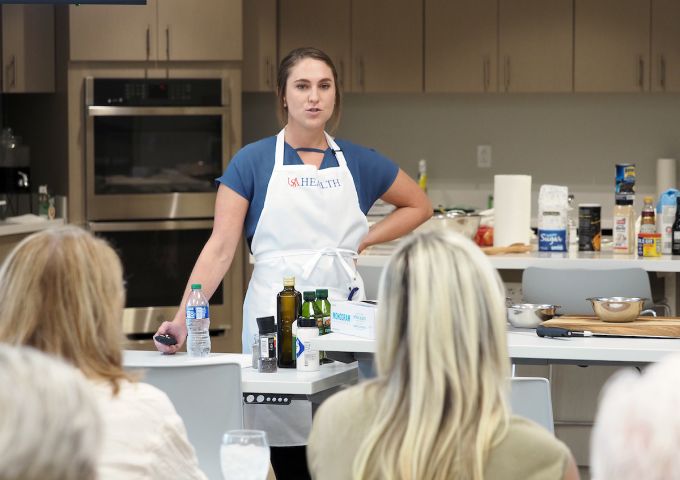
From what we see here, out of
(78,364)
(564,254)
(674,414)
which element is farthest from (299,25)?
(674,414)

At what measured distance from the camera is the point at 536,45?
6270 mm

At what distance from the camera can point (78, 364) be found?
1.71 metres

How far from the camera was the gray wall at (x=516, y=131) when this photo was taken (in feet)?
21.6

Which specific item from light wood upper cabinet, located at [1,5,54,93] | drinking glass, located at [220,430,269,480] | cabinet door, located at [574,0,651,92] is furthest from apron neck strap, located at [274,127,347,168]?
cabinet door, located at [574,0,651,92]

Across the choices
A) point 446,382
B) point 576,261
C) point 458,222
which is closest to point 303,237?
point 576,261

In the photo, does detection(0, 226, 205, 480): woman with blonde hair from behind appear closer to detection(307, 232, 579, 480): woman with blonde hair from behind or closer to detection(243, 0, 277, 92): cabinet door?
detection(307, 232, 579, 480): woman with blonde hair from behind

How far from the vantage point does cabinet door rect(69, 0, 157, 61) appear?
5652 mm

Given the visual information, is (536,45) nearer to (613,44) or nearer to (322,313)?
(613,44)

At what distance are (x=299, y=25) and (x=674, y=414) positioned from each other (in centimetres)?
548

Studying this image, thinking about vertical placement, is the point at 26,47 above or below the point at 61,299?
above

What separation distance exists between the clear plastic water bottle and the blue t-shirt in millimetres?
458

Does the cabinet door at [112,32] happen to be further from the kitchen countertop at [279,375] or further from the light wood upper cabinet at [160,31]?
the kitchen countertop at [279,375]

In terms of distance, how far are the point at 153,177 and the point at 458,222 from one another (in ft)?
6.20

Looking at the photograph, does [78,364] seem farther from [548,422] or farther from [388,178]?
[388,178]
